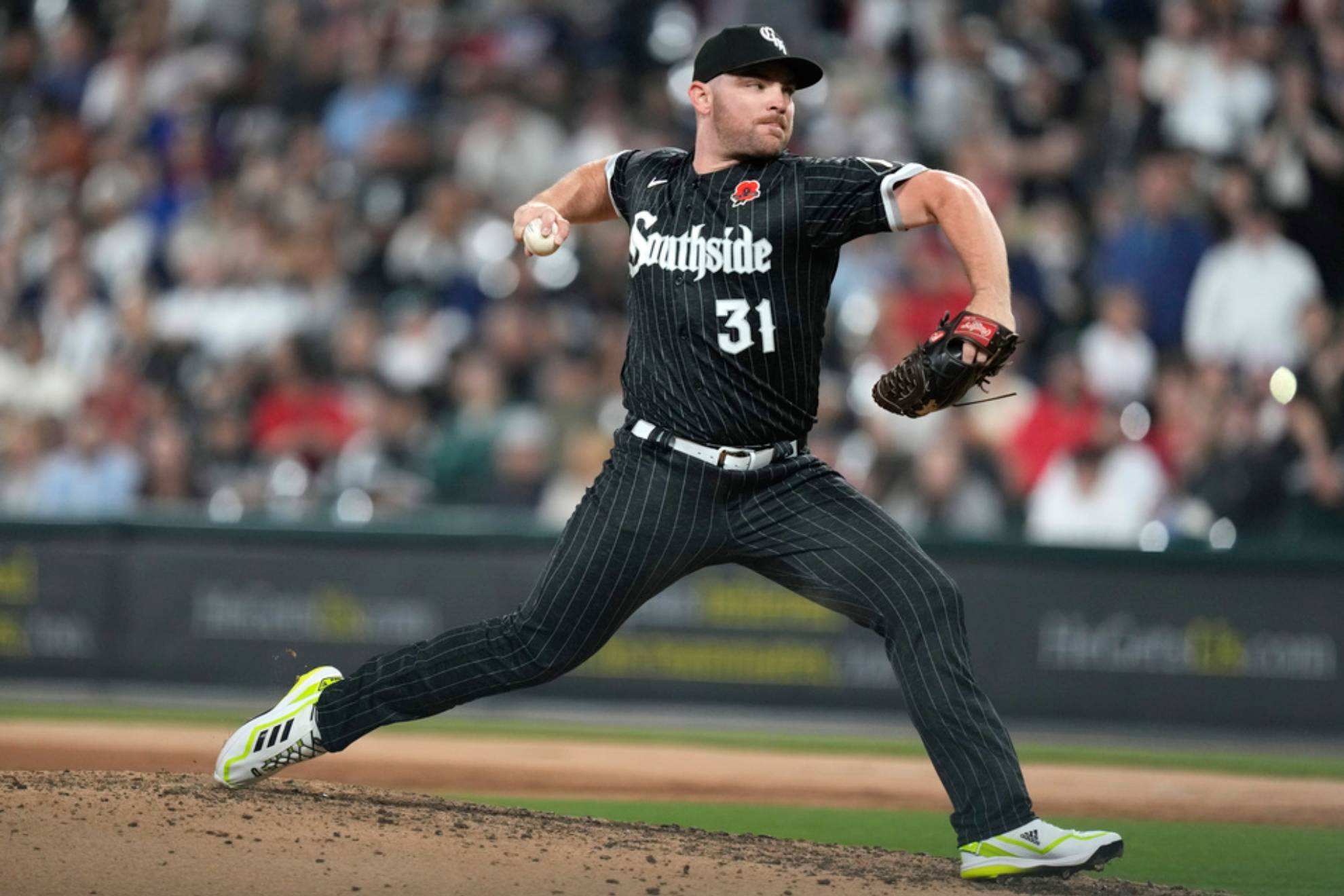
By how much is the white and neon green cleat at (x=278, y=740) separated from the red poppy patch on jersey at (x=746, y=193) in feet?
5.81

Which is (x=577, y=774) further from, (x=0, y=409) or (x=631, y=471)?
(x=0, y=409)

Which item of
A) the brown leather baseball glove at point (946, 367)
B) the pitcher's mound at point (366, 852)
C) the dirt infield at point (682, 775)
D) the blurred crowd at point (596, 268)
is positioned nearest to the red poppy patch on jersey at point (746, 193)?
the brown leather baseball glove at point (946, 367)

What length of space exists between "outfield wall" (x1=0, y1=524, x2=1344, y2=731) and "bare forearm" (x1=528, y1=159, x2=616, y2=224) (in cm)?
458

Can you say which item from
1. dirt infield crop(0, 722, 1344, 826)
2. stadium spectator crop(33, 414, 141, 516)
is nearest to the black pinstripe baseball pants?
dirt infield crop(0, 722, 1344, 826)

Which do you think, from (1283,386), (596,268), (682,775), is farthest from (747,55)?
(596,268)

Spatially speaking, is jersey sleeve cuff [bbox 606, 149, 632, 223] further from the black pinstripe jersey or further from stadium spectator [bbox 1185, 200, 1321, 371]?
stadium spectator [bbox 1185, 200, 1321, 371]

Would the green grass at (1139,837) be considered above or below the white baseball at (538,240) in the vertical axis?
below

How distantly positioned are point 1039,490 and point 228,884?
6.52 m

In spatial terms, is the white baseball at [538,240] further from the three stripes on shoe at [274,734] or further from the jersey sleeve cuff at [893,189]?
the three stripes on shoe at [274,734]

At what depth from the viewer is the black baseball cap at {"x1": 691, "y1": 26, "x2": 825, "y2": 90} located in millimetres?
4402

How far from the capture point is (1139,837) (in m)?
5.94

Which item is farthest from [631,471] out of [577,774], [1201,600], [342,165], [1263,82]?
[342,165]

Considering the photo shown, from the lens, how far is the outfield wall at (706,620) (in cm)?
883

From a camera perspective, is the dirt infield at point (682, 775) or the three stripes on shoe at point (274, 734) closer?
the three stripes on shoe at point (274, 734)
